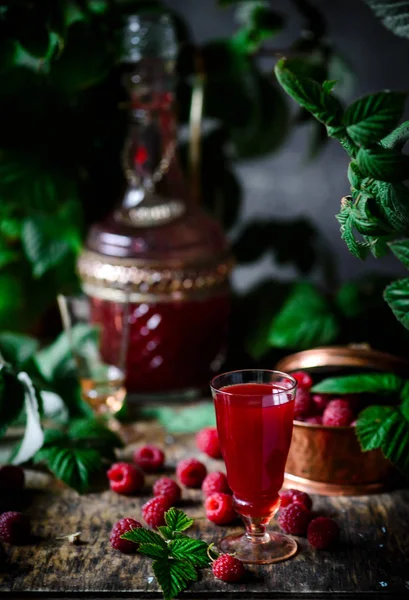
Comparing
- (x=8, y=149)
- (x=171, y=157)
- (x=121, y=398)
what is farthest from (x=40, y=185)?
(x=121, y=398)

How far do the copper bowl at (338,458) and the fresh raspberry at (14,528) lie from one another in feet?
1.40

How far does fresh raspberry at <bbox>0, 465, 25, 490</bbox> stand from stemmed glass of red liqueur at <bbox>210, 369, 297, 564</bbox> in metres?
0.37

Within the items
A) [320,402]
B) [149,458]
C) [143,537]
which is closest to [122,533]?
[143,537]

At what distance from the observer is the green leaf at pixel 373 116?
95cm

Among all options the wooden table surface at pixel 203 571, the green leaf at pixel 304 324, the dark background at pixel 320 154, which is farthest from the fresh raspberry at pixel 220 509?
the dark background at pixel 320 154

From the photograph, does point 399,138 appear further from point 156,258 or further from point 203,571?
point 156,258

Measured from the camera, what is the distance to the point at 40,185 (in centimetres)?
173

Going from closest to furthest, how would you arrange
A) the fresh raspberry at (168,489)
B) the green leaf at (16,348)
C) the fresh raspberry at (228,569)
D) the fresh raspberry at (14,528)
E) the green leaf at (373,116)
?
the green leaf at (373,116) < the fresh raspberry at (228,569) < the fresh raspberry at (14,528) < the fresh raspberry at (168,489) < the green leaf at (16,348)

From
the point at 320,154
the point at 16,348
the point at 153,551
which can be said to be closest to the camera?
the point at 153,551

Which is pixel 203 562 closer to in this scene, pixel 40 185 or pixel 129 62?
pixel 40 185

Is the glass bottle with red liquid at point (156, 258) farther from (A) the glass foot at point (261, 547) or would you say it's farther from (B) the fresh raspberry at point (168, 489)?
(A) the glass foot at point (261, 547)

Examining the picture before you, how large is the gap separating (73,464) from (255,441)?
0.36 meters

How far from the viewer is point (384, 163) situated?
3.13 ft

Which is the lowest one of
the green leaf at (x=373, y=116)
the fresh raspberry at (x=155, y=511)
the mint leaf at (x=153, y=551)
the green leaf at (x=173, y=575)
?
the fresh raspberry at (x=155, y=511)
